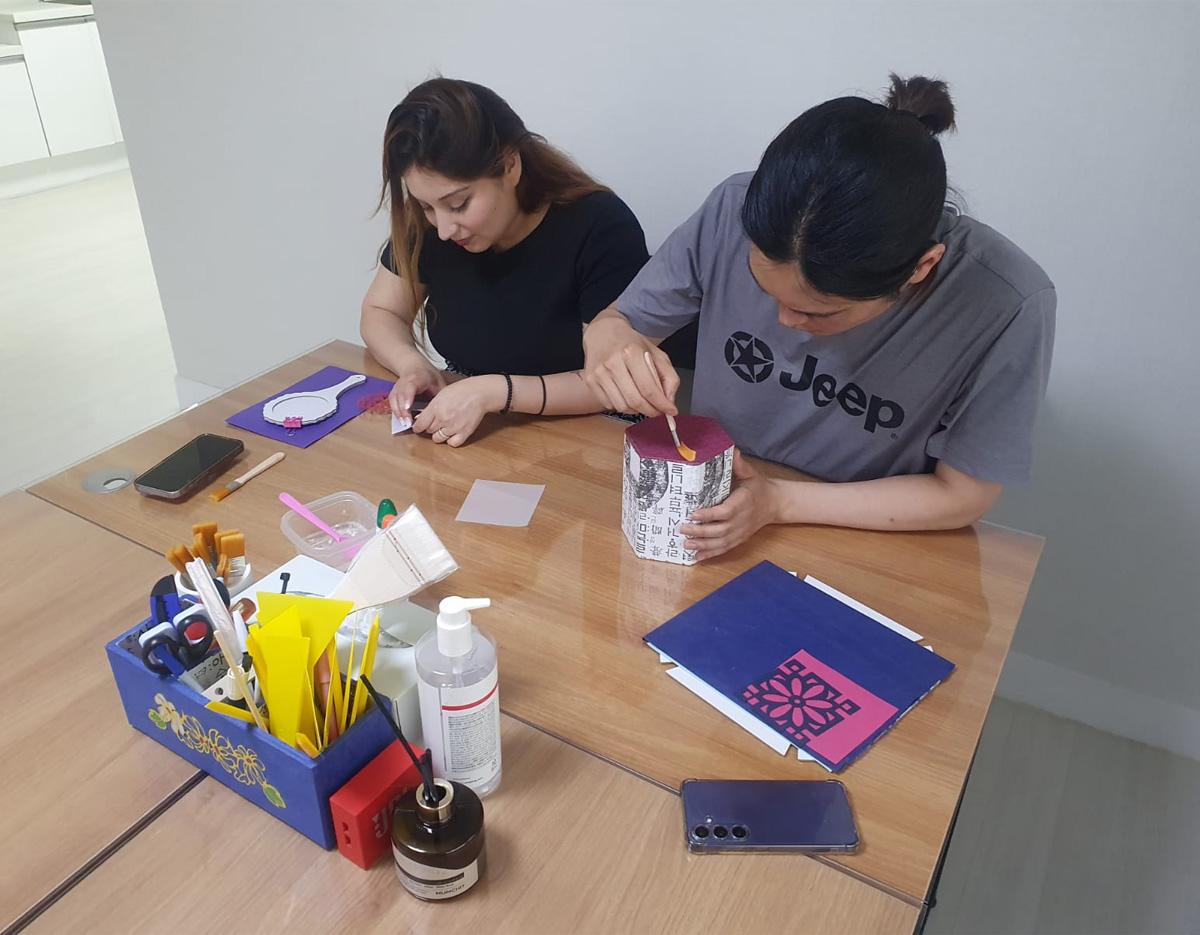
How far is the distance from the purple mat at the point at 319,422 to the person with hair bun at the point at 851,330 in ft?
1.28

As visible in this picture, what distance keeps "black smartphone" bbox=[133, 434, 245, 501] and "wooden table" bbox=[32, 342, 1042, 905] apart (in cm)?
2

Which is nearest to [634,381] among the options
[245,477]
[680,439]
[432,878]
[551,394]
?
[680,439]

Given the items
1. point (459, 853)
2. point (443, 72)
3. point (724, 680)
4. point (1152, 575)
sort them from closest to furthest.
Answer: point (459, 853) → point (724, 680) → point (1152, 575) → point (443, 72)

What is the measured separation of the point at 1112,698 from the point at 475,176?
165cm

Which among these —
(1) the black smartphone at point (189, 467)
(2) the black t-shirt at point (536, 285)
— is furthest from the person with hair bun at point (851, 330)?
(1) the black smartphone at point (189, 467)

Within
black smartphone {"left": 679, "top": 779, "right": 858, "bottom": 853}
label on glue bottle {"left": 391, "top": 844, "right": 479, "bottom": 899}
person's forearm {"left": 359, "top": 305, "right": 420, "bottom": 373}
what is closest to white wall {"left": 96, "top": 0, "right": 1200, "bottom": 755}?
person's forearm {"left": 359, "top": 305, "right": 420, "bottom": 373}

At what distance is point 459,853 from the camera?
673 mm

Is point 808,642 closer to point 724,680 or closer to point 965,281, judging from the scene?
point 724,680

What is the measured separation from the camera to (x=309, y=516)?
1.11m

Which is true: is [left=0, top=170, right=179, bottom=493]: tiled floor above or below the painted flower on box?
below

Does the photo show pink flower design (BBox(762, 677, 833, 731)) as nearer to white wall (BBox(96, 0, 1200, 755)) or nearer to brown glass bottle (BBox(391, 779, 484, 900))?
brown glass bottle (BBox(391, 779, 484, 900))

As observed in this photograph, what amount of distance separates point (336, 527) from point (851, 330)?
2.34 feet

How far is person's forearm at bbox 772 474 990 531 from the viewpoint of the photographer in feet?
3.69

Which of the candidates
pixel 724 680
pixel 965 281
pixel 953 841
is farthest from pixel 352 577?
pixel 953 841
